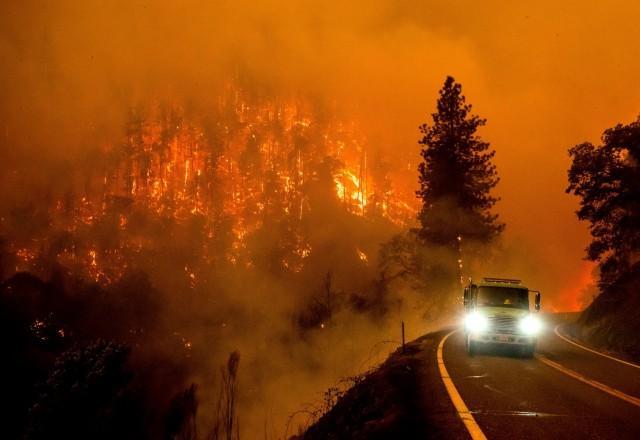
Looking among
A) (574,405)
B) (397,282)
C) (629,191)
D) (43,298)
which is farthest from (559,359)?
(43,298)

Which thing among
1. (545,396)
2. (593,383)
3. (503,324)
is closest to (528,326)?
(503,324)

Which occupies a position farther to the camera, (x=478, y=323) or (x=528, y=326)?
(x=478, y=323)

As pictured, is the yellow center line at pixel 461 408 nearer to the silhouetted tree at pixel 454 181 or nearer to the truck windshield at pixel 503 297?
the truck windshield at pixel 503 297

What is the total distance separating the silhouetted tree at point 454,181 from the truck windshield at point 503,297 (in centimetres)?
2822

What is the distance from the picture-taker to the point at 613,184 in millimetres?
27297

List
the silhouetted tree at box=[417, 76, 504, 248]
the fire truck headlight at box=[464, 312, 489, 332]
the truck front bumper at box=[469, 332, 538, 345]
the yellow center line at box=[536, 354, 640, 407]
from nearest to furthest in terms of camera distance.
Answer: the yellow center line at box=[536, 354, 640, 407] → the truck front bumper at box=[469, 332, 538, 345] → the fire truck headlight at box=[464, 312, 489, 332] → the silhouetted tree at box=[417, 76, 504, 248]

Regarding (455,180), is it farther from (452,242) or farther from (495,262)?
(495,262)

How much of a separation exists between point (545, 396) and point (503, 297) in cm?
743

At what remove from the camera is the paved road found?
673 centimetres

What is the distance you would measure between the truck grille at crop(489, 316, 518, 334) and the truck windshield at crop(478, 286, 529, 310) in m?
0.89

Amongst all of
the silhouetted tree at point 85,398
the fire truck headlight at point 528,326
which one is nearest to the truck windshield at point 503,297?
the fire truck headlight at point 528,326

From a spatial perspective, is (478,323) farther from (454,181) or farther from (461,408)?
(454,181)

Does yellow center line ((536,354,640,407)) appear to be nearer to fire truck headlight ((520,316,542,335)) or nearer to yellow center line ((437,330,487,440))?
fire truck headlight ((520,316,542,335))

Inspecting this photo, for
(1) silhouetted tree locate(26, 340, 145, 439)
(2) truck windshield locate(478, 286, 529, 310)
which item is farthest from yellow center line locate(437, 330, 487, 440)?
(1) silhouetted tree locate(26, 340, 145, 439)
